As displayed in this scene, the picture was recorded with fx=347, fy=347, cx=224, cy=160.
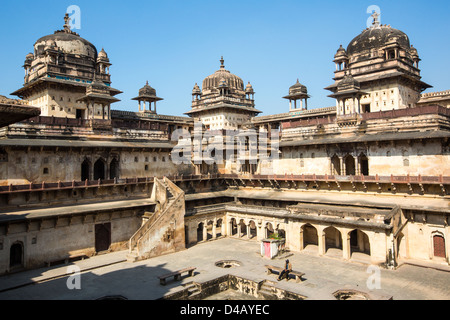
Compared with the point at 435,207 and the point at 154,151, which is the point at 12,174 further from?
the point at 435,207

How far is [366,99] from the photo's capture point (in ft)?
119

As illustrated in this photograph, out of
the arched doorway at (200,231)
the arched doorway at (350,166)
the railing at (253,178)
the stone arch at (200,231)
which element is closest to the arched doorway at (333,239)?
the railing at (253,178)

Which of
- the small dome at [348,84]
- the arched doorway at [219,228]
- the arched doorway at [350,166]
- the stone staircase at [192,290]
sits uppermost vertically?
the small dome at [348,84]

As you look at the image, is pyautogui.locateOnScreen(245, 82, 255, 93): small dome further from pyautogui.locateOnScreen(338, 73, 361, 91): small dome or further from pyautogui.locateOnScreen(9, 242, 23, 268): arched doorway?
pyautogui.locateOnScreen(9, 242, 23, 268): arched doorway

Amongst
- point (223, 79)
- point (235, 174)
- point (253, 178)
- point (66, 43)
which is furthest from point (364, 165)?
point (66, 43)

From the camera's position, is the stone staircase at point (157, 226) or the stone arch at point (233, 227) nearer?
the stone staircase at point (157, 226)

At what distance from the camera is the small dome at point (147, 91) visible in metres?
43.3

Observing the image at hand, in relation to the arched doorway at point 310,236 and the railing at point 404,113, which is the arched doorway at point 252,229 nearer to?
the arched doorway at point 310,236

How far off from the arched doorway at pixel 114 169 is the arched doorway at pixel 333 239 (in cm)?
1882

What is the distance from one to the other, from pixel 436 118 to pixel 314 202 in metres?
11.1

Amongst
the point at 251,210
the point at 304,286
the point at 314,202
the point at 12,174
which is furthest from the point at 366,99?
the point at 12,174

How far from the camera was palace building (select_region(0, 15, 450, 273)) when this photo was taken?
936 inches

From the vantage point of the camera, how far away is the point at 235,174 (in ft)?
122

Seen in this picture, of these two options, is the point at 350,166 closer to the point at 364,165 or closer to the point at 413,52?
the point at 364,165
